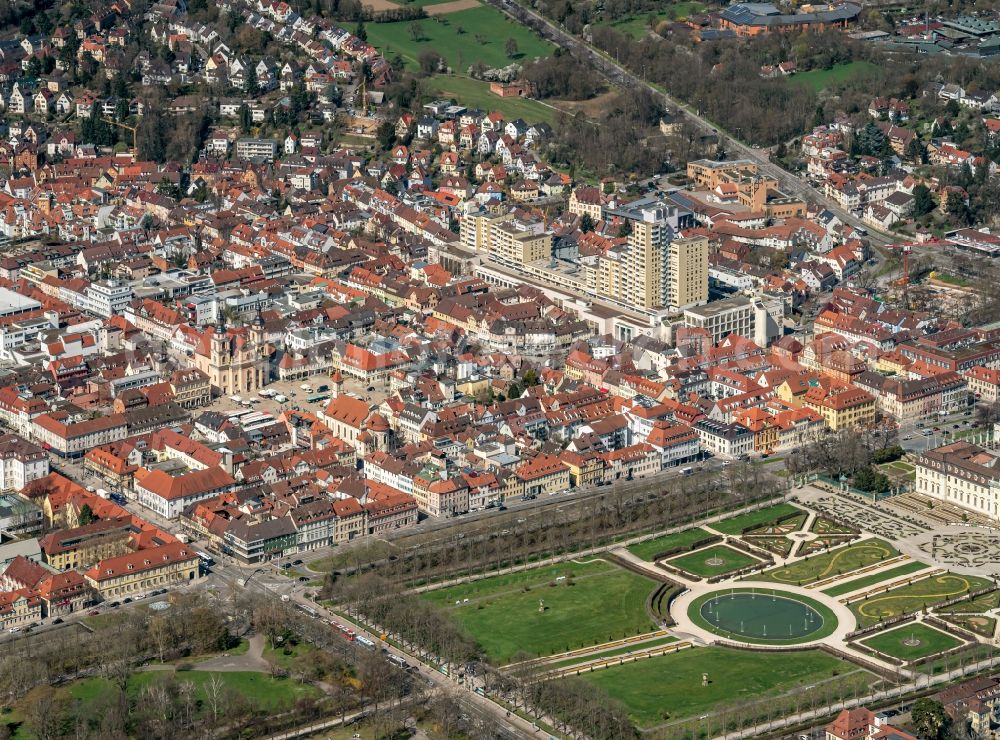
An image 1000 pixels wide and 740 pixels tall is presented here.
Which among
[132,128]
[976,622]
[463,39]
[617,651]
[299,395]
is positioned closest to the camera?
[617,651]

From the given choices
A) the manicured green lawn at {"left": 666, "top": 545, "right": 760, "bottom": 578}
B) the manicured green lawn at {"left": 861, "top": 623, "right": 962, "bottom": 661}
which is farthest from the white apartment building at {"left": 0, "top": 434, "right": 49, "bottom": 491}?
the manicured green lawn at {"left": 861, "top": 623, "right": 962, "bottom": 661}

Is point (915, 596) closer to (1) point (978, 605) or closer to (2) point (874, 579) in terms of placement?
(2) point (874, 579)

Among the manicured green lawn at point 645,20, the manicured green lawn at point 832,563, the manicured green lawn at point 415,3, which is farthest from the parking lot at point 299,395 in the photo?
the manicured green lawn at point 415,3

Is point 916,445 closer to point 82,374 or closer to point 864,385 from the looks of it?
point 864,385

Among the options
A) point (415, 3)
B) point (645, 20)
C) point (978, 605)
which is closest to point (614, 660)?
point (978, 605)

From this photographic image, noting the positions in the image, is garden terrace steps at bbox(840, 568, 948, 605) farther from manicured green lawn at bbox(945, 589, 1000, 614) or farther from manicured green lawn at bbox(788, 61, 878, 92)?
manicured green lawn at bbox(788, 61, 878, 92)

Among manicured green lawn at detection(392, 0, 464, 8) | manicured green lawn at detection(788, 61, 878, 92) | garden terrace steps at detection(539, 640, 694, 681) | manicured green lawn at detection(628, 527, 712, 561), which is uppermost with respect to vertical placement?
manicured green lawn at detection(392, 0, 464, 8)
